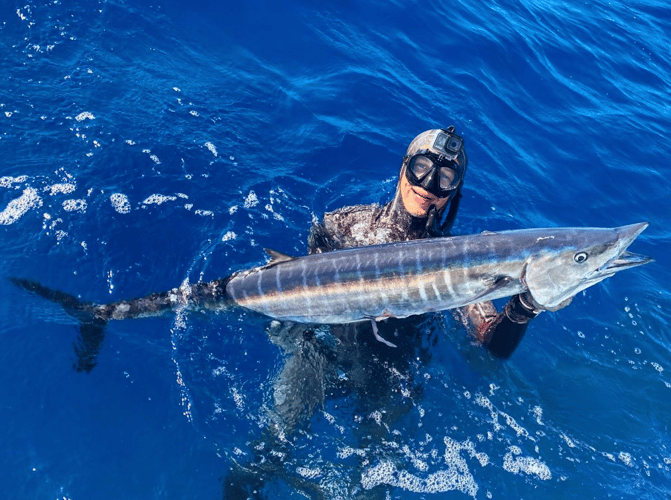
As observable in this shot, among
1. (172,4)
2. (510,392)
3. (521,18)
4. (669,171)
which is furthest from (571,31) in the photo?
(510,392)

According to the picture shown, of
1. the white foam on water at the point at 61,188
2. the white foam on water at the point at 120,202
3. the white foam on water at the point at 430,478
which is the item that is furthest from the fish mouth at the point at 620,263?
the white foam on water at the point at 61,188

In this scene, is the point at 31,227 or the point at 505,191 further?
the point at 505,191

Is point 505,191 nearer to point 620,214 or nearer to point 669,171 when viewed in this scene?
point 620,214

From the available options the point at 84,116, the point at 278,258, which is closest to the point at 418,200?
the point at 278,258

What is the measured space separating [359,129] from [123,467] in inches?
339

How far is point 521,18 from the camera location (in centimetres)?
1800

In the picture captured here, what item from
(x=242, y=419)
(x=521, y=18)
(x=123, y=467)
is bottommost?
(x=123, y=467)

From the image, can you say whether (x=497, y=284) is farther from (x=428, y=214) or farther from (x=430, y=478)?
(x=430, y=478)

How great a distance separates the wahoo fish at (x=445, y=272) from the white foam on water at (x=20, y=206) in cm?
Result: 467

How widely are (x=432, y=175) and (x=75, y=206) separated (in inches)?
233

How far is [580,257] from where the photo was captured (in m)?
5.69

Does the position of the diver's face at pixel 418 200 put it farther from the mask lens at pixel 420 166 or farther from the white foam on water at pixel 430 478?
the white foam on water at pixel 430 478

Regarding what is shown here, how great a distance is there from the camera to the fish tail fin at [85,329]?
720 centimetres

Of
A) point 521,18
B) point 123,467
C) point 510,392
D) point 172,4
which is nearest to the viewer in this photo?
point 123,467
